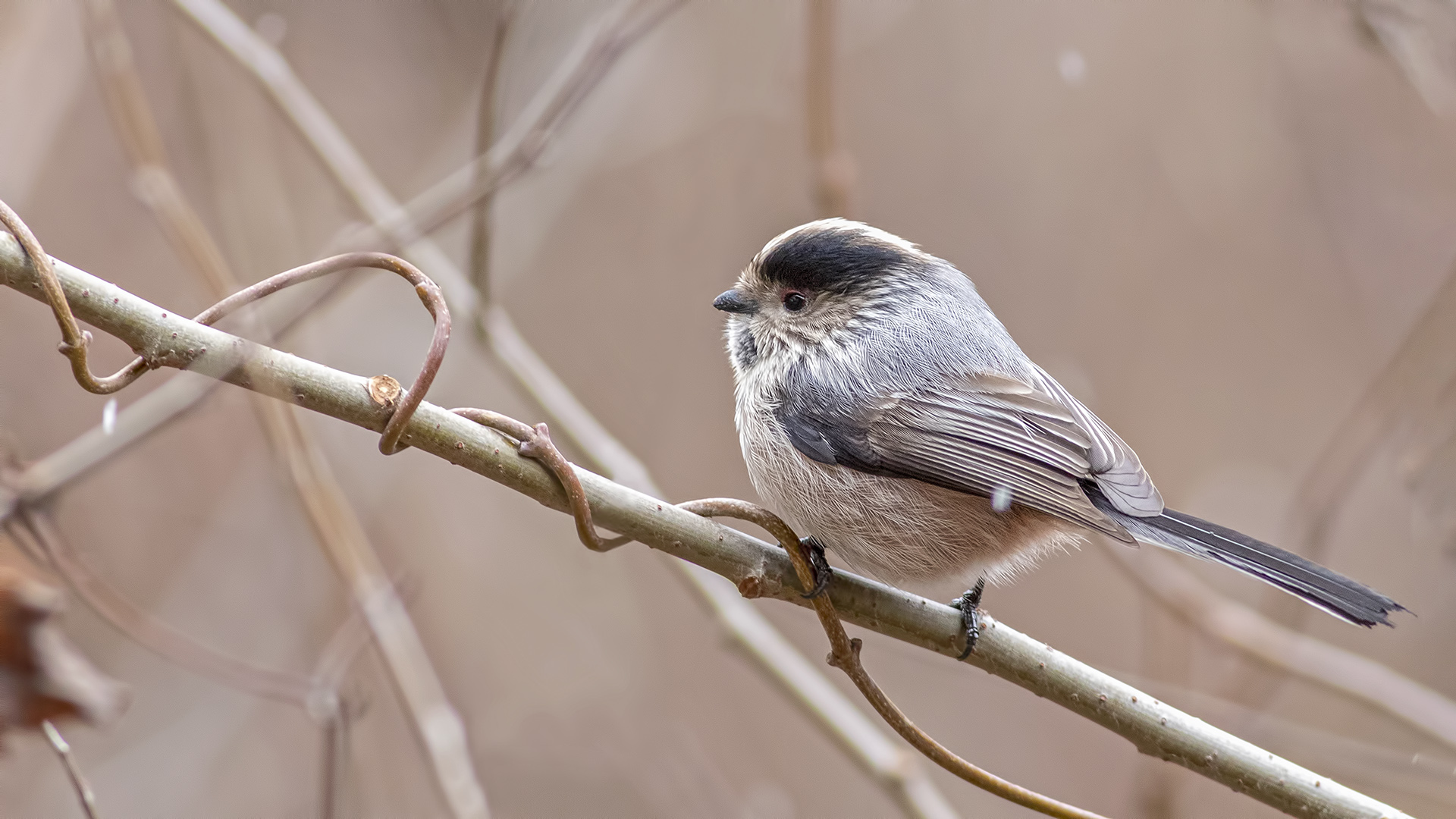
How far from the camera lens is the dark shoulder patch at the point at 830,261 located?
8.09ft

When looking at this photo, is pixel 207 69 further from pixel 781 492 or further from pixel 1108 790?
pixel 1108 790

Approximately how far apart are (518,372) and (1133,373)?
11.6 ft

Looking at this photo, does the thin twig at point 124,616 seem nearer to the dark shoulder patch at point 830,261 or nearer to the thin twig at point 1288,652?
the dark shoulder patch at point 830,261

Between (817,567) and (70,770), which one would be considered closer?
(70,770)

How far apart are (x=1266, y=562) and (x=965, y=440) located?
24.2 inches

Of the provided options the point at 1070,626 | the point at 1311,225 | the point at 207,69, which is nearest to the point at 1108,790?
the point at 1070,626

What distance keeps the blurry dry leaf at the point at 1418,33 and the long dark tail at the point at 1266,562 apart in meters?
1.58

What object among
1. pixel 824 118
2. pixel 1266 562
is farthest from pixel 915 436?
pixel 824 118

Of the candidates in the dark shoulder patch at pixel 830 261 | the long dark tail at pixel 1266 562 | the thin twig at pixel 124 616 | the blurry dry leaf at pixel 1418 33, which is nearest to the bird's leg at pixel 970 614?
the long dark tail at pixel 1266 562

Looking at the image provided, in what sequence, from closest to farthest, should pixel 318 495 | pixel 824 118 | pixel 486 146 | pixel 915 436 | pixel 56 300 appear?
pixel 56 300
pixel 915 436
pixel 318 495
pixel 486 146
pixel 824 118

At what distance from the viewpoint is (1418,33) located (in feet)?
9.05

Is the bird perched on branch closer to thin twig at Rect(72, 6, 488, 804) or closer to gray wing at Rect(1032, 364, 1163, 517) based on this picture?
gray wing at Rect(1032, 364, 1163, 517)

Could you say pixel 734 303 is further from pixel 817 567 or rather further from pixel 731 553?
pixel 731 553

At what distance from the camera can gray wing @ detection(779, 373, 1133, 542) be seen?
2.13 metres
